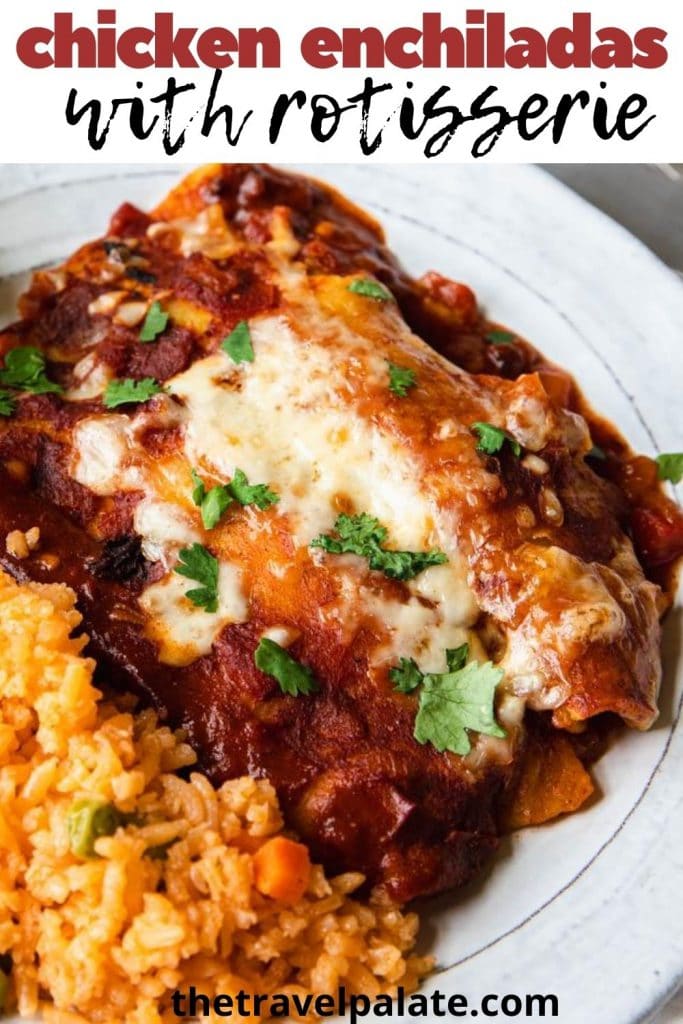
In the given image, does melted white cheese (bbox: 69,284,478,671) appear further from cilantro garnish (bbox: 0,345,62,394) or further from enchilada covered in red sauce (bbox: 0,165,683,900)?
cilantro garnish (bbox: 0,345,62,394)

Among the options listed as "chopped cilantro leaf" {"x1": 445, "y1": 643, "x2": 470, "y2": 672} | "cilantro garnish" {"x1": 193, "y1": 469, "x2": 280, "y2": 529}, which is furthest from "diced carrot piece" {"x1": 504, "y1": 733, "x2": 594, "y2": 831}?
"cilantro garnish" {"x1": 193, "y1": 469, "x2": 280, "y2": 529}

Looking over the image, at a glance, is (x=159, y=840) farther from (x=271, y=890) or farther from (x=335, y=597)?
(x=335, y=597)

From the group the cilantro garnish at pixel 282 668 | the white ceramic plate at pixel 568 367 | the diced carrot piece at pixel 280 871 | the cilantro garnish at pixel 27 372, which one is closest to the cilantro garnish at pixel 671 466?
the white ceramic plate at pixel 568 367

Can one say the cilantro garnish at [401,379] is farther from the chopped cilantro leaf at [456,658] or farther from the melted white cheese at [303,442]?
the chopped cilantro leaf at [456,658]

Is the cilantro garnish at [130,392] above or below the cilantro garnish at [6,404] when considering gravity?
above

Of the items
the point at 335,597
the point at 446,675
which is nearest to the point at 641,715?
the point at 446,675

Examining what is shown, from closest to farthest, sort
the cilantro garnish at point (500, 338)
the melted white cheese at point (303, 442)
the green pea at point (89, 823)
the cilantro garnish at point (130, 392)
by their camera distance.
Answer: the green pea at point (89, 823) < the melted white cheese at point (303, 442) < the cilantro garnish at point (130, 392) < the cilantro garnish at point (500, 338)

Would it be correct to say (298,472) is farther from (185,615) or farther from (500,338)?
(500,338)
